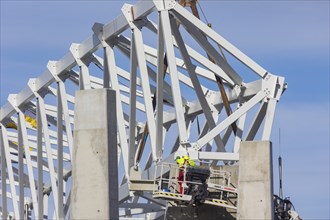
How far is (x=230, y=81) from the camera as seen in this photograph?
5169 centimetres

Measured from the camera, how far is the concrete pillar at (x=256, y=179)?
3444 centimetres

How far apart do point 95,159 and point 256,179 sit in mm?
6575

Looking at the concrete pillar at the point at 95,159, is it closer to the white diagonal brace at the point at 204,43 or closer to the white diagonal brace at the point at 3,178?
the white diagonal brace at the point at 204,43

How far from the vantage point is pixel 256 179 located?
1362 inches

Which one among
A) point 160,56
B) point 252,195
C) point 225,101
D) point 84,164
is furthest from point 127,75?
point 84,164

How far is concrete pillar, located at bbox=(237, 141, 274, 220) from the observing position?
34.4 meters

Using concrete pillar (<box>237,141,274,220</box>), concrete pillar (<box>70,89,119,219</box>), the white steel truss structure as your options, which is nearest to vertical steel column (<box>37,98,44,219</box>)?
the white steel truss structure

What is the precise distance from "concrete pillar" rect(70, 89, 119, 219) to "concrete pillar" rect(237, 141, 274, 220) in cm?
592

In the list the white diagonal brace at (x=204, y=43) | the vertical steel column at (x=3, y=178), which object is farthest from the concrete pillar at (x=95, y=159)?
the vertical steel column at (x=3, y=178)

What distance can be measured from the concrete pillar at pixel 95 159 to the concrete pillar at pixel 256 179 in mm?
5917

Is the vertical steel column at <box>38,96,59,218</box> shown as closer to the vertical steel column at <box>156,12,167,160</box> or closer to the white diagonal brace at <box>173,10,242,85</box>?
the vertical steel column at <box>156,12,167,160</box>

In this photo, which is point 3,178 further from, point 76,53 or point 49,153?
point 76,53

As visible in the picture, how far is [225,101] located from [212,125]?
448 cm

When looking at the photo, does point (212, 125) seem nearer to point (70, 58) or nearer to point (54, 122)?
point (70, 58)
